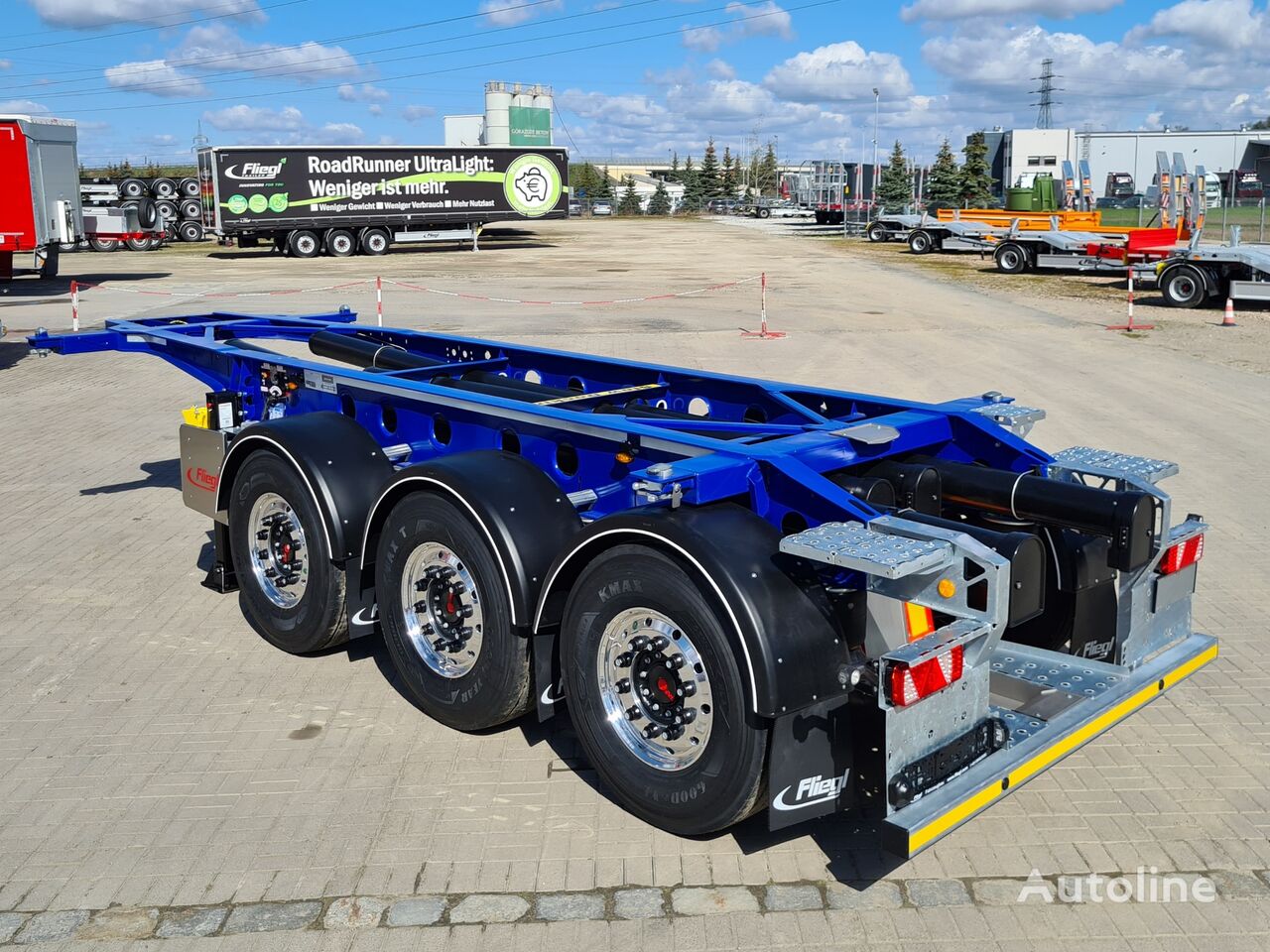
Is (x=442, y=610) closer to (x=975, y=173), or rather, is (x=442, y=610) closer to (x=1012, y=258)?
(x=1012, y=258)

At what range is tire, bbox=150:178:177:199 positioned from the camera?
43938 mm

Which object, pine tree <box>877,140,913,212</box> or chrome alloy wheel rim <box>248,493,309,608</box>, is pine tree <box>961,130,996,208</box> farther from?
chrome alloy wheel rim <box>248,493,309,608</box>

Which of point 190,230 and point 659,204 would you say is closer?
point 190,230

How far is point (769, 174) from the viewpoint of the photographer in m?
125

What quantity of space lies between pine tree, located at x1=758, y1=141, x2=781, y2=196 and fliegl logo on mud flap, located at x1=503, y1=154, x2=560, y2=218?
81.5m

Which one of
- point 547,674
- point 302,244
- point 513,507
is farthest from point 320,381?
point 302,244

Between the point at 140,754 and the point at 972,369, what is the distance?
1272cm

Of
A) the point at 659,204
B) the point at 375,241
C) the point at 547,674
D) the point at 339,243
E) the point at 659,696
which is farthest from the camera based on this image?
A: the point at 659,204

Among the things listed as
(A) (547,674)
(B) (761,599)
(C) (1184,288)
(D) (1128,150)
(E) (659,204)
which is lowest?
(A) (547,674)

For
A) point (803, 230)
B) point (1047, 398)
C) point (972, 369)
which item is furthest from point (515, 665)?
point (803, 230)

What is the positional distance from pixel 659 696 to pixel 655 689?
1.1 inches

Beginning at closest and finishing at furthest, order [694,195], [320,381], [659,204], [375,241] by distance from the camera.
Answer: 1. [320,381]
2. [375,241]
3. [659,204]
4. [694,195]

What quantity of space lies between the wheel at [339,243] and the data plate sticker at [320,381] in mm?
35041

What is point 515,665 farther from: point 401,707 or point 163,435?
point 163,435
